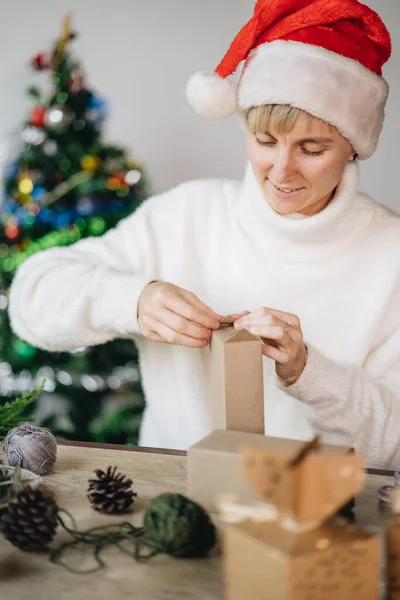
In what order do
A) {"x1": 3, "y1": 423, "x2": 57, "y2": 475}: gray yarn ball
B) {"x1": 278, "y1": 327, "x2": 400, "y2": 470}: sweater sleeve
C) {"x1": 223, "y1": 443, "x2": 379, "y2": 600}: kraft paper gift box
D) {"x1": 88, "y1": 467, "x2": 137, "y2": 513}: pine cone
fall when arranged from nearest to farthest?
{"x1": 223, "y1": 443, "x2": 379, "y2": 600}: kraft paper gift box → {"x1": 88, "y1": 467, "x2": 137, "y2": 513}: pine cone → {"x1": 3, "y1": 423, "x2": 57, "y2": 475}: gray yarn ball → {"x1": 278, "y1": 327, "x2": 400, "y2": 470}: sweater sleeve

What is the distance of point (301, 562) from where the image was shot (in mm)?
599

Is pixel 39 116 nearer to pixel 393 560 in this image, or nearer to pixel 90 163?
pixel 90 163

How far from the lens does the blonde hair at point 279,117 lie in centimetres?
126

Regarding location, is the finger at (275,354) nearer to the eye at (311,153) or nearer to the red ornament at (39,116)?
the eye at (311,153)

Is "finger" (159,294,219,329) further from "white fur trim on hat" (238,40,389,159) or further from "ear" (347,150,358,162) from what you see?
"ear" (347,150,358,162)

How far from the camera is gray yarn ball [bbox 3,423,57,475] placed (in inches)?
41.2

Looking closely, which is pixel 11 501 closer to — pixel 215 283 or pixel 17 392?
pixel 215 283

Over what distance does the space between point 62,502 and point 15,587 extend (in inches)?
8.6

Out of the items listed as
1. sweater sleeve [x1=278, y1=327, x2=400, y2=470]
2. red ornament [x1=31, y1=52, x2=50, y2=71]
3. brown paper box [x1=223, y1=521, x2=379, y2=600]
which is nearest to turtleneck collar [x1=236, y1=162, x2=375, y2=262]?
sweater sleeve [x1=278, y1=327, x2=400, y2=470]

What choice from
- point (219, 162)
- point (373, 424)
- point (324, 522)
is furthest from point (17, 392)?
point (324, 522)

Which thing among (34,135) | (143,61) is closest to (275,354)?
(34,135)

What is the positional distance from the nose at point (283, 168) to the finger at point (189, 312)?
31 centimetres

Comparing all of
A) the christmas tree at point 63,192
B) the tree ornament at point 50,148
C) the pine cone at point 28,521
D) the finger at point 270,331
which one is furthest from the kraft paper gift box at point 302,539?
the tree ornament at point 50,148

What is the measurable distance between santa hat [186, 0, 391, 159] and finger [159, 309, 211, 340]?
1.42 ft
